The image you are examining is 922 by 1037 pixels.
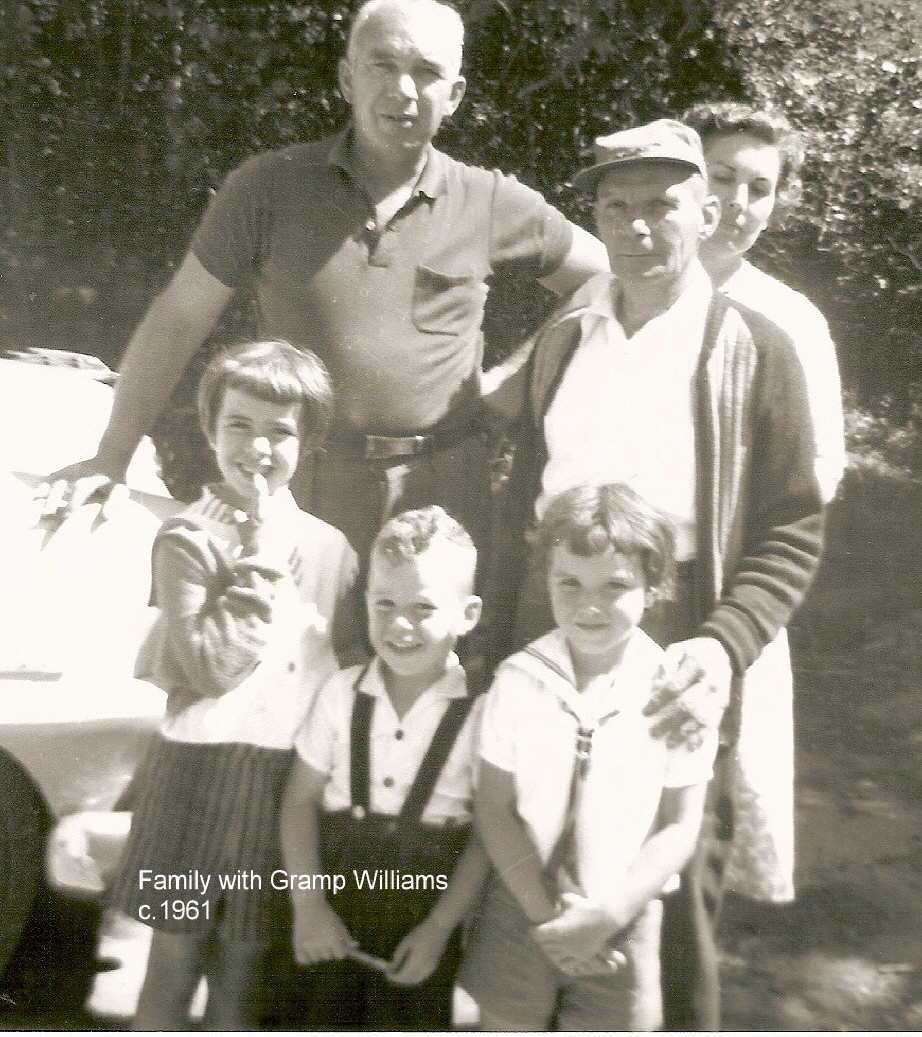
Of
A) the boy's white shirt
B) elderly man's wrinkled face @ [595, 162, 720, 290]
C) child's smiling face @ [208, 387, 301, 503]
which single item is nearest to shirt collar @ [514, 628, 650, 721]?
the boy's white shirt

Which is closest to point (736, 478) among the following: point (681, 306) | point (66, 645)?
point (681, 306)

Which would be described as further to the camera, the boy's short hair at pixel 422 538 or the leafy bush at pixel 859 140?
the leafy bush at pixel 859 140

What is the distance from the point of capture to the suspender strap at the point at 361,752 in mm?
2936

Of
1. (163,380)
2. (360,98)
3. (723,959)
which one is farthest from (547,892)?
(360,98)

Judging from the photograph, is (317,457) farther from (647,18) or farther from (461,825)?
(647,18)

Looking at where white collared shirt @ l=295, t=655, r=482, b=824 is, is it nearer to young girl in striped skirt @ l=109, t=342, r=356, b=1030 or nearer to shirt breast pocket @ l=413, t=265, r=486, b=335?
young girl in striped skirt @ l=109, t=342, r=356, b=1030

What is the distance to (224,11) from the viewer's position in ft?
10.5

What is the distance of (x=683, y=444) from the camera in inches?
116

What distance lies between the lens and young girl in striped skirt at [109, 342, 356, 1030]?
2982 mm

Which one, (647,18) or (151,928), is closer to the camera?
(151,928)

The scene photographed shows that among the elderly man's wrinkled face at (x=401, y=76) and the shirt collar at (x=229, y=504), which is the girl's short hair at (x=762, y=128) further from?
the shirt collar at (x=229, y=504)

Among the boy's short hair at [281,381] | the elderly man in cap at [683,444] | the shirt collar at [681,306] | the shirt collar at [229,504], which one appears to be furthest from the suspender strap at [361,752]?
the shirt collar at [681,306]

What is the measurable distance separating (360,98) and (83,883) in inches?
78.8

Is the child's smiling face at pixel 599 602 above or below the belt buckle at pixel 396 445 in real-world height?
below
